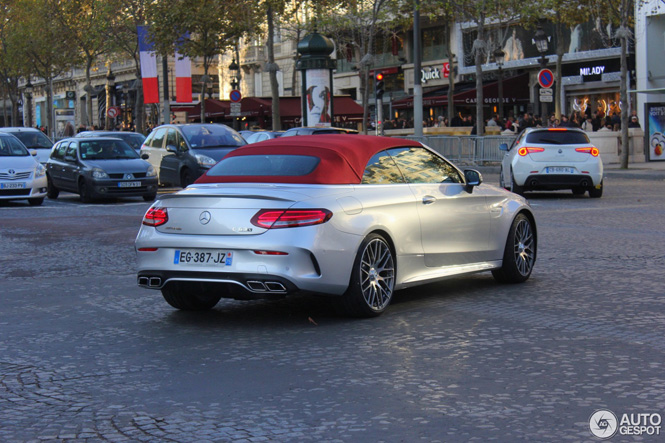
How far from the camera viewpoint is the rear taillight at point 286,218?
7.47 m

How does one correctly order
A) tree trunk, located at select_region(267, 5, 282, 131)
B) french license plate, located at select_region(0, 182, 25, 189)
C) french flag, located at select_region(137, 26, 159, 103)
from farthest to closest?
french flag, located at select_region(137, 26, 159, 103)
tree trunk, located at select_region(267, 5, 282, 131)
french license plate, located at select_region(0, 182, 25, 189)

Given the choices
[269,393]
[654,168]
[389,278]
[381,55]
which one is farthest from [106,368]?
[381,55]

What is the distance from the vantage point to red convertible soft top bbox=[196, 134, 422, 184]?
8094 millimetres

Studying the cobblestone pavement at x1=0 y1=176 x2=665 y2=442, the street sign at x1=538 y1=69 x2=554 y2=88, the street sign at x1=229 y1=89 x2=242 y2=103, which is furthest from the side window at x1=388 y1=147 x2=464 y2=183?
the street sign at x1=229 y1=89 x2=242 y2=103

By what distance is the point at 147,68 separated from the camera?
1873 inches

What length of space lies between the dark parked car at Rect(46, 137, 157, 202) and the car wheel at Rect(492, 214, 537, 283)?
14.2 m

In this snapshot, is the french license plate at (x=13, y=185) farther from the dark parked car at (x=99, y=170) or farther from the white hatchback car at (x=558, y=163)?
the white hatchback car at (x=558, y=163)

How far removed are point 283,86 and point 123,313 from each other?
63.3 m

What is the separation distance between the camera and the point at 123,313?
8.62 m

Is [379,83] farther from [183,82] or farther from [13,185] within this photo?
[13,185]

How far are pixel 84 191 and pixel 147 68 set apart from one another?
25.1m

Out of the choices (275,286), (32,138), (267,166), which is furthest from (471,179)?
(32,138)

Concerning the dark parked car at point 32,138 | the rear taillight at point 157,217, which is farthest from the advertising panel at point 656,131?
the rear taillight at point 157,217

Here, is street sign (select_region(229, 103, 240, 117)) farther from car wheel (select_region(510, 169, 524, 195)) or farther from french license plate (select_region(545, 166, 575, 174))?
french license plate (select_region(545, 166, 575, 174))
